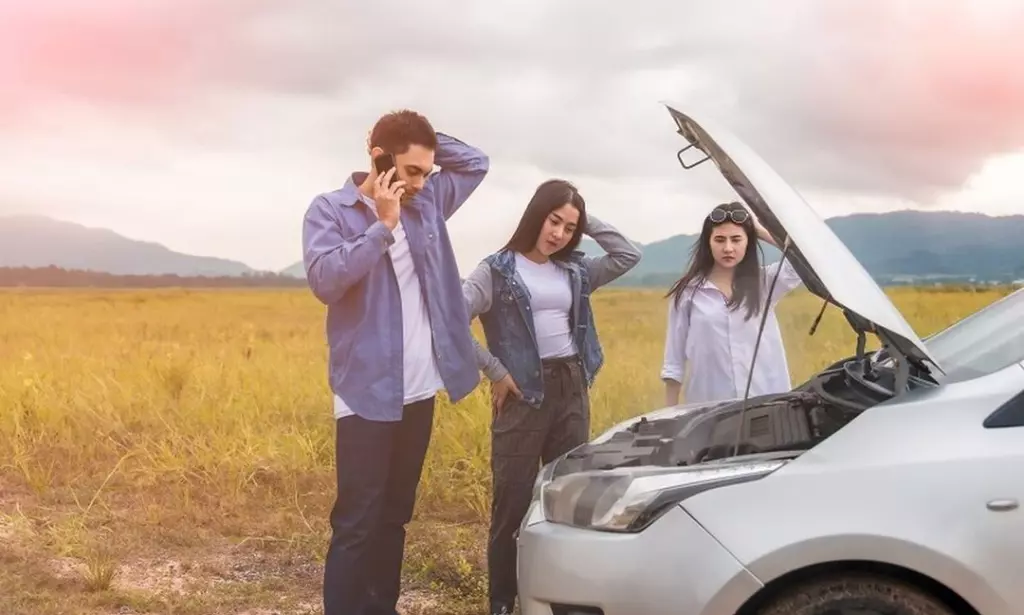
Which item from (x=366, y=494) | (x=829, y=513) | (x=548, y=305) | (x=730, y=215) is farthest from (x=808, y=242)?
(x=366, y=494)

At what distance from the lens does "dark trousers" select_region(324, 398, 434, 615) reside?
3152 millimetres

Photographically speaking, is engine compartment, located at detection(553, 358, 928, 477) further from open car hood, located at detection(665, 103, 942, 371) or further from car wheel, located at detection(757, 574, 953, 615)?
car wheel, located at detection(757, 574, 953, 615)

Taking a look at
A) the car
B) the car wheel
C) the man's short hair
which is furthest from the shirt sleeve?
the car wheel

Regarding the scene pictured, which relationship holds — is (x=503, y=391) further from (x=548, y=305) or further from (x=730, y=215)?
(x=730, y=215)

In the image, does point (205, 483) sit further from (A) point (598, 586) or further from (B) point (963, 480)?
(B) point (963, 480)

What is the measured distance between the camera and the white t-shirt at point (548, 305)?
11.5ft

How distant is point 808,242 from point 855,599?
77cm

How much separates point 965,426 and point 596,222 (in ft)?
6.12

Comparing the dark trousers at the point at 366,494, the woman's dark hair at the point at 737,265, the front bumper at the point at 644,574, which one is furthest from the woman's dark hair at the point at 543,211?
the front bumper at the point at 644,574

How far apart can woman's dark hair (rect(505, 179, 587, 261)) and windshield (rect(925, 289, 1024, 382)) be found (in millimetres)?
1236

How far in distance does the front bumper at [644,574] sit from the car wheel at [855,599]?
0.10m

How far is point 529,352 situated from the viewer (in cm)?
346

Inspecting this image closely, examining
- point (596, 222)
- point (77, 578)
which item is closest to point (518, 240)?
point (596, 222)

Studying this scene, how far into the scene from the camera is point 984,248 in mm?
5992
